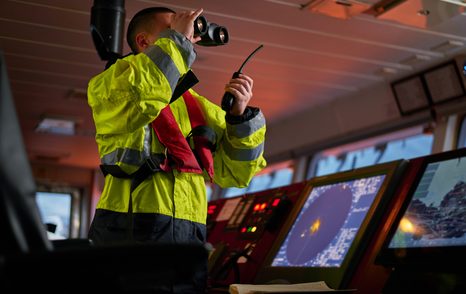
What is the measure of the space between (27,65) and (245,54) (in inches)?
60.5

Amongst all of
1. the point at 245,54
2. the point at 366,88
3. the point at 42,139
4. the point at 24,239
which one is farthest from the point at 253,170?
the point at 42,139

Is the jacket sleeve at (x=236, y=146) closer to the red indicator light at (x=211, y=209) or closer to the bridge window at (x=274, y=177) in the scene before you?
the red indicator light at (x=211, y=209)

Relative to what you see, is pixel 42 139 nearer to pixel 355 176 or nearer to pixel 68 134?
pixel 68 134

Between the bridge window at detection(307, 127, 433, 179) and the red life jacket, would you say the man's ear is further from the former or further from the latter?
the bridge window at detection(307, 127, 433, 179)

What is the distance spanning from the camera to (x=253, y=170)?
2.35 meters

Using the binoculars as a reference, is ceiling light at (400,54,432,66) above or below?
below

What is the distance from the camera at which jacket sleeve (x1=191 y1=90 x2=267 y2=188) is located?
2270 millimetres

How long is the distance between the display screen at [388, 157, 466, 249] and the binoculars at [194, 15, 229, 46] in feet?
2.73

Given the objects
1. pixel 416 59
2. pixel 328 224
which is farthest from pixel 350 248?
pixel 416 59

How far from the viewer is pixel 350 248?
8.16 feet

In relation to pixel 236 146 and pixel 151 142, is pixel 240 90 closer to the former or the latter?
pixel 236 146

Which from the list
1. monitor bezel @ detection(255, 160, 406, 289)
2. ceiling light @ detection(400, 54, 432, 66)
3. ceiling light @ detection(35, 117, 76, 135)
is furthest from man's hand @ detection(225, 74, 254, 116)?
ceiling light @ detection(35, 117, 76, 135)

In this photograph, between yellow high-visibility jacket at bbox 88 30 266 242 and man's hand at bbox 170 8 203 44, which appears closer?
yellow high-visibility jacket at bbox 88 30 266 242

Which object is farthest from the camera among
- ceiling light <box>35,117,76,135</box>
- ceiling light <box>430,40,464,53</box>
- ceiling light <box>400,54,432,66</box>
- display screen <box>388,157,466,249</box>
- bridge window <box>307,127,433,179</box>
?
ceiling light <box>35,117,76,135</box>
